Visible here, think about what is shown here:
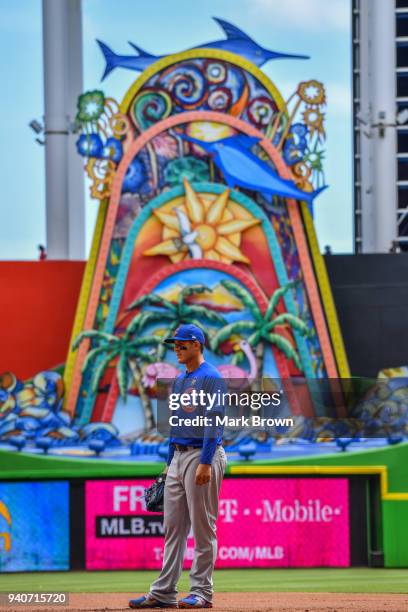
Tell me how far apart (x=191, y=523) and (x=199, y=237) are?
9920 mm

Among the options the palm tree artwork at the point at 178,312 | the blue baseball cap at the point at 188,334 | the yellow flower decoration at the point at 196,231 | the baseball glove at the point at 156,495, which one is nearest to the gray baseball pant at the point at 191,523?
the baseball glove at the point at 156,495

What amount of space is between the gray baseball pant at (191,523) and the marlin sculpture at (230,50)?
10945 millimetres

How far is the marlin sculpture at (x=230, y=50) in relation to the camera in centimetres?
1956

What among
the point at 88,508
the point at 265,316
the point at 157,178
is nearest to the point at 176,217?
the point at 157,178

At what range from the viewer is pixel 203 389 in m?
9.45

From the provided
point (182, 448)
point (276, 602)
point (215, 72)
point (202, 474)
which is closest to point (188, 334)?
point (182, 448)

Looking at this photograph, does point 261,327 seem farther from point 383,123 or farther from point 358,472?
point 383,123

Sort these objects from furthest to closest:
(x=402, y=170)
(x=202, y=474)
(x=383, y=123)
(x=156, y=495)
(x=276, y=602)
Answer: (x=402, y=170), (x=383, y=123), (x=276, y=602), (x=156, y=495), (x=202, y=474)

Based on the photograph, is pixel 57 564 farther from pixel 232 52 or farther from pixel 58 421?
pixel 232 52

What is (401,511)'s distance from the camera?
1684 centimetres

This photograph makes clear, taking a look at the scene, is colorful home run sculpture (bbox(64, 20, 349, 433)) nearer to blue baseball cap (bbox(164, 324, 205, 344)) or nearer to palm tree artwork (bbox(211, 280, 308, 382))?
palm tree artwork (bbox(211, 280, 308, 382))

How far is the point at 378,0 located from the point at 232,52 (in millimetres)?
4525

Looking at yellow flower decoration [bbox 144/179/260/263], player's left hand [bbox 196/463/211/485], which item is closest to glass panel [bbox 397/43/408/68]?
yellow flower decoration [bbox 144/179/260/263]

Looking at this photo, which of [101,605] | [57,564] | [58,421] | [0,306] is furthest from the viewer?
[0,306]
